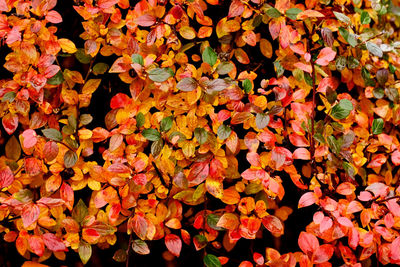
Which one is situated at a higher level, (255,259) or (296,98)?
(296,98)

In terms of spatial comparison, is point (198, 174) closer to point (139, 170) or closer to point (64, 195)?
point (139, 170)

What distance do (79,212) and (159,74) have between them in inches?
20.3

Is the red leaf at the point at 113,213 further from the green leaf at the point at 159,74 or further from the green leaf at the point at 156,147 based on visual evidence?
the green leaf at the point at 159,74

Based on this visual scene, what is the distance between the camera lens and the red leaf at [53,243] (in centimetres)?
117

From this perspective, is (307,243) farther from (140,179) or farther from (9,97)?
(9,97)

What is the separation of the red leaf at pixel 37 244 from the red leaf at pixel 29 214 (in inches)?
3.8

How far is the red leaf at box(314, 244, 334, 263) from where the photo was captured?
123 cm

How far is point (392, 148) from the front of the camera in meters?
1.39

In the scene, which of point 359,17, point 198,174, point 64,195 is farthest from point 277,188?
point 359,17

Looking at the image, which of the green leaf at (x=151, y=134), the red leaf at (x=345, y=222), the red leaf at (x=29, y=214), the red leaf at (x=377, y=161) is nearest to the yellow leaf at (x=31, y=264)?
the red leaf at (x=29, y=214)

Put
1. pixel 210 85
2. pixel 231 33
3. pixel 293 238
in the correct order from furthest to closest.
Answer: pixel 293 238, pixel 231 33, pixel 210 85

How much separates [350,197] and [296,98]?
1.38ft

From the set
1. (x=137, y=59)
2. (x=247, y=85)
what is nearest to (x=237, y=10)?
(x=247, y=85)

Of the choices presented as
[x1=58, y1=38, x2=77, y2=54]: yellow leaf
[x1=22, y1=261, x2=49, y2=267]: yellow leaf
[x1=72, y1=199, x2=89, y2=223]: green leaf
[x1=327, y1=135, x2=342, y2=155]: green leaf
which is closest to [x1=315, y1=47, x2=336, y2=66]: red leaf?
[x1=327, y1=135, x2=342, y2=155]: green leaf
